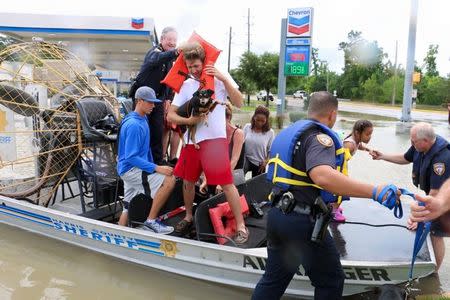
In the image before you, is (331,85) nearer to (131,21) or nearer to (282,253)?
(131,21)

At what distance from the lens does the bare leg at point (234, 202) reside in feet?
12.8

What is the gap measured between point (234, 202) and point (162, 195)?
2.45ft

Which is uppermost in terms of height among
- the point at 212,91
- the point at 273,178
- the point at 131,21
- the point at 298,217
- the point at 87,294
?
the point at 131,21

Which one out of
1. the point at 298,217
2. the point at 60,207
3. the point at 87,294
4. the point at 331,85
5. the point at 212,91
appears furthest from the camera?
the point at 331,85

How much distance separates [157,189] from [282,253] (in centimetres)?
185

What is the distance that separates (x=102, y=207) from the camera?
5090 mm

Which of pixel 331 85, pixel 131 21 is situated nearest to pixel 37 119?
pixel 131 21

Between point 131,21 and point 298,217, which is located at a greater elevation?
point 131,21

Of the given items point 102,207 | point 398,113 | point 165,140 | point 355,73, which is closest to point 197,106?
point 165,140

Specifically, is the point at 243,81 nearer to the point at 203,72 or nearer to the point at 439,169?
the point at 203,72

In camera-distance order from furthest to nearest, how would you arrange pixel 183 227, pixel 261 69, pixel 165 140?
pixel 261 69, pixel 165 140, pixel 183 227

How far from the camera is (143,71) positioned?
5.02m

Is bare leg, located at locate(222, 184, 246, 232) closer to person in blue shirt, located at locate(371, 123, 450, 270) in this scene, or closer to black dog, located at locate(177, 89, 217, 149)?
black dog, located at locate(177, 89, 217, 149)

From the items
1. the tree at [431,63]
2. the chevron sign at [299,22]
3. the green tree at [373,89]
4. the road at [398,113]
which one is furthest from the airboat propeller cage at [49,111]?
the tree at [431,63]
